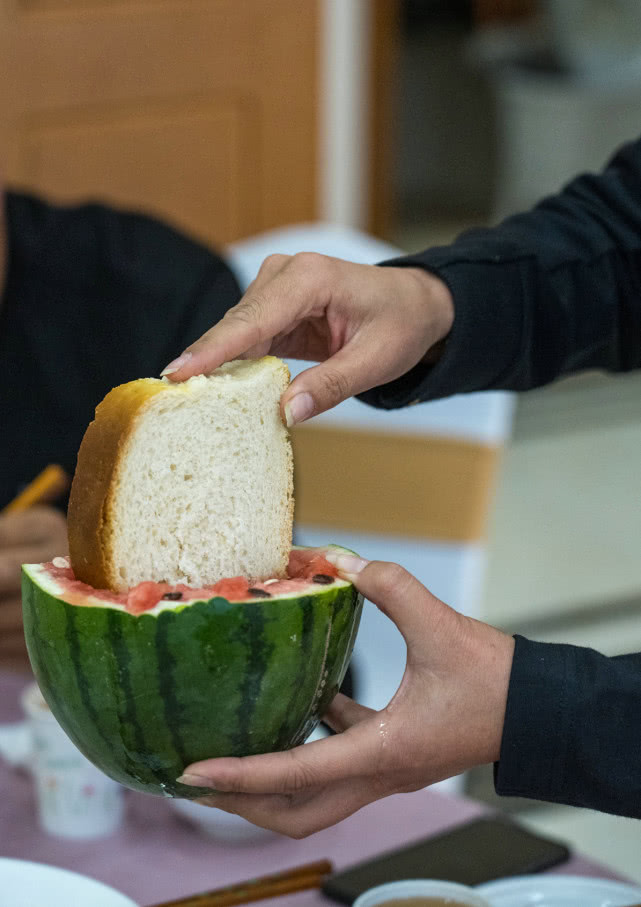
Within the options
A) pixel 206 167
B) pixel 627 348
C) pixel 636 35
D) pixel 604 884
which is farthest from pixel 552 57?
pixel 604 884

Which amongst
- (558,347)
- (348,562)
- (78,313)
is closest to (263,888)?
(348,562)

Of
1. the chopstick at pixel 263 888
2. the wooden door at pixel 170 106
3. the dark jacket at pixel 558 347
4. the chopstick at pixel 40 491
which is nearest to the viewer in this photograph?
the dark jacket at pixel 558 347

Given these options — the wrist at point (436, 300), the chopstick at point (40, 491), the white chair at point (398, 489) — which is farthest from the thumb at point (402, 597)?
the white chair at point (398, 489)

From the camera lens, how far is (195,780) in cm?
78

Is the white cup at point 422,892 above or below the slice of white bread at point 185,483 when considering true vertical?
below

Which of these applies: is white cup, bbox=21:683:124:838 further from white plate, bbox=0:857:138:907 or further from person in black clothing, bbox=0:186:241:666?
person in black clothing, bbox=0:186:241:666

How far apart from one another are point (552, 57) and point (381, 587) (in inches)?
271

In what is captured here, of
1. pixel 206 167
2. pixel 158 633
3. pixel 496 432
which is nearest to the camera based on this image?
pixel 158 633

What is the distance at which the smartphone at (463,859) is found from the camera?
1.07 meters

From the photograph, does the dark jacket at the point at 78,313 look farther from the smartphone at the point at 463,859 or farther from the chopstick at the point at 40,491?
the smartphone at the point at 463,859

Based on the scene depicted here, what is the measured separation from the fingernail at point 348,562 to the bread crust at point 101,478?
0.15 meters

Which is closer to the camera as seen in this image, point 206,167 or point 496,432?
point 496,432

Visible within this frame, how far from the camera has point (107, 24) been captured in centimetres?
339

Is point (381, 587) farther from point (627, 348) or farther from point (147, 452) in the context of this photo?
point (627, 348)
